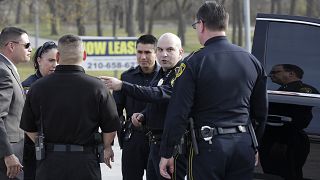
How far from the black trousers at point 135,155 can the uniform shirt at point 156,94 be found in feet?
0.88

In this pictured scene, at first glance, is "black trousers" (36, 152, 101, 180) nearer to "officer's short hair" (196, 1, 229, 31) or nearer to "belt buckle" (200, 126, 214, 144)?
"belt buckle" (200, 126, 214, 144)

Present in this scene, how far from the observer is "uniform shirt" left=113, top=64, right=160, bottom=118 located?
5688 millimetres

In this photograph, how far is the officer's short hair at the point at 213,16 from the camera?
4.15 metres

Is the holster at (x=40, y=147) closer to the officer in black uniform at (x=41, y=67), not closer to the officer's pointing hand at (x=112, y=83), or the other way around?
the officer's pointing hand at (x=112, y=83)

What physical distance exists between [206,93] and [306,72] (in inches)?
41.4

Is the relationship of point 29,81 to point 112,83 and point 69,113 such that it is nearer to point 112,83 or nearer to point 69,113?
point 112,83

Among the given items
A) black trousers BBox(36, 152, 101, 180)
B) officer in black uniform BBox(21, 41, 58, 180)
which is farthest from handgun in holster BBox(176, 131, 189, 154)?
officer in black uniform BBox(21, 41, 58, 180)

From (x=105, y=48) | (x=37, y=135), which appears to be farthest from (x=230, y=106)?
(x=105, y=48)

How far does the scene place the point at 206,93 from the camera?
4.12 metres

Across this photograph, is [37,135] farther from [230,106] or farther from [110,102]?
[230,106]

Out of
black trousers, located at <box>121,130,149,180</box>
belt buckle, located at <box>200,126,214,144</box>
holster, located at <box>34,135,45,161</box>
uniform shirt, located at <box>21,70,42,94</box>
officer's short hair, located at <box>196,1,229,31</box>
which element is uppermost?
officer's short hair, located at <box>196,1,229,31</box>

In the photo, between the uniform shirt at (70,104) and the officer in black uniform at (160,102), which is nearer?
the uniform shirt at (70,104)

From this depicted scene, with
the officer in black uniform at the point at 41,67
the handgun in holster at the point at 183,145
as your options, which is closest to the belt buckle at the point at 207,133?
the handgun in holster at the point at 183,145

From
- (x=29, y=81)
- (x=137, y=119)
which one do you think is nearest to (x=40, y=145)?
(x=137, y=119)
